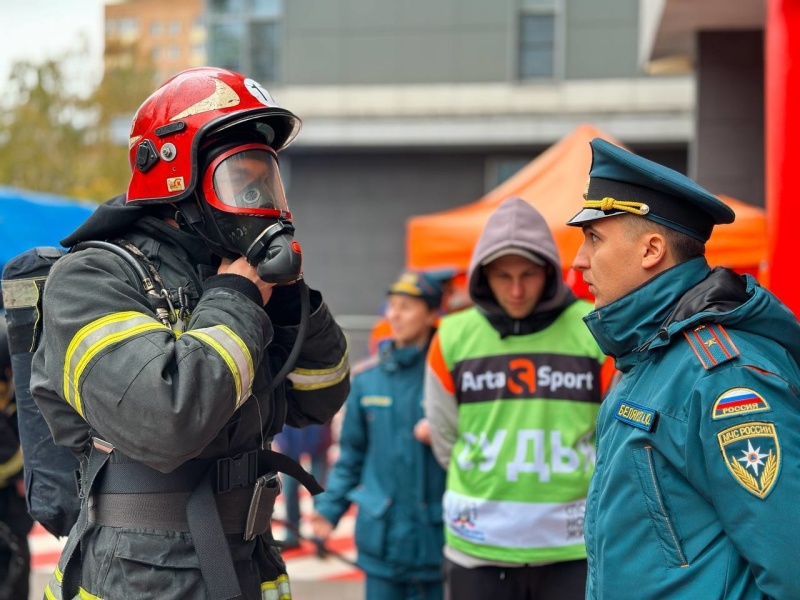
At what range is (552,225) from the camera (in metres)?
6.91

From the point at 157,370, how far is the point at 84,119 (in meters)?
20.5

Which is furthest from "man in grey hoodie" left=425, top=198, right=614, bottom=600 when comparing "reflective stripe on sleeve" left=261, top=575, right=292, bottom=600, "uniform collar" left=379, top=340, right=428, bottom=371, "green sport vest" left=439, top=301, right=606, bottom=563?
"reflective stripe on sleeve" left=261, top=575, right=292, bottom=600

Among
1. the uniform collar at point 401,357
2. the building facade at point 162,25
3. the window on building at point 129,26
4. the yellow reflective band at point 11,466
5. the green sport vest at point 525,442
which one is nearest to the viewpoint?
the green sport vest at point 525,442

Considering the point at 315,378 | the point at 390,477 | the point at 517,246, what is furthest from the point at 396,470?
the point at 315,378

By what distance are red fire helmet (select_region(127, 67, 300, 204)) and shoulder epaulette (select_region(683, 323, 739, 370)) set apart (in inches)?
47.0

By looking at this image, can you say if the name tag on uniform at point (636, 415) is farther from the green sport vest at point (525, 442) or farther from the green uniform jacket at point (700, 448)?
the green sport vest at point (525, 442)

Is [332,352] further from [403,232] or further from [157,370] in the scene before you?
[403,232]

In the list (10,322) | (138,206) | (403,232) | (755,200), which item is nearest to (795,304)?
(138,206)

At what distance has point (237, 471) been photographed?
8.30 feet

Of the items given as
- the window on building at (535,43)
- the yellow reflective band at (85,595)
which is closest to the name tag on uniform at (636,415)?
the yellow reflective band at (85,595)

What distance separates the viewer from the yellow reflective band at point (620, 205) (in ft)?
7.47

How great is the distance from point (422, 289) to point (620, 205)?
301cm

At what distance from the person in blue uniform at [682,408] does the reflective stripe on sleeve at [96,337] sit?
3.40ft

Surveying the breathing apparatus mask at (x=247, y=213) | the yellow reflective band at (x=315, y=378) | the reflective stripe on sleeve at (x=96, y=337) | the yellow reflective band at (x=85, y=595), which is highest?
the breathing apparatus mask at (x=247, y=213)
